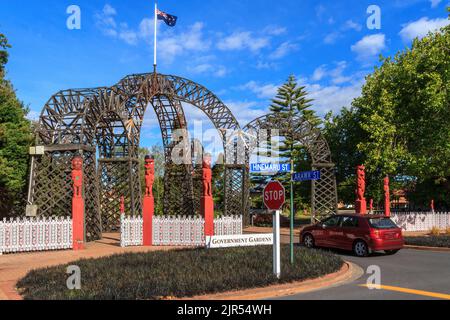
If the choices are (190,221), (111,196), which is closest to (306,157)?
(111,196)

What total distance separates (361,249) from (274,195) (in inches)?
254

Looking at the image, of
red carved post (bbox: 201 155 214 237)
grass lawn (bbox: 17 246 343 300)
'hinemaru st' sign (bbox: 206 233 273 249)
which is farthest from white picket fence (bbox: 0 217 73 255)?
'hinemaru st' sign (bbox: 206 233 273 249)

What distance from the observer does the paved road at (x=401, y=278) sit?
8.04 meters

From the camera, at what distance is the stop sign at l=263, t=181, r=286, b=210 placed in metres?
9.24

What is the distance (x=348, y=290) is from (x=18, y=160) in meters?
20.6

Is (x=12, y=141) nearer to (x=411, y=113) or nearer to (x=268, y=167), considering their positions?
(x=268, y=167)

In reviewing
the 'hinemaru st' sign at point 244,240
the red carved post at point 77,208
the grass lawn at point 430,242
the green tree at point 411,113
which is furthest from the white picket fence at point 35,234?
the green tree at point 411,113

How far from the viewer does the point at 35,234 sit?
15.4 m

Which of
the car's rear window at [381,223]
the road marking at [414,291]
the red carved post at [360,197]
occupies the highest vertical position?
the red carved post at [360,197]

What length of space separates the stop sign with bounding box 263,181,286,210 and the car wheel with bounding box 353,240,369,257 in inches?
246

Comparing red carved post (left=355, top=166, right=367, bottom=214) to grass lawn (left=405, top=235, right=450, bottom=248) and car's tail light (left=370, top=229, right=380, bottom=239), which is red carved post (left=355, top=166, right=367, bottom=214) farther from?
car's tail light (left=370, top=229, right=380, bottom=239)

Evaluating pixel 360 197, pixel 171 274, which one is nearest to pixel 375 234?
pixel 171 274

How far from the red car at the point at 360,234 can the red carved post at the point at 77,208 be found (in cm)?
921

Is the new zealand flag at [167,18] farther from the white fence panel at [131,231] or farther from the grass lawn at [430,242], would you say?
the grass lawn at [430,242]
